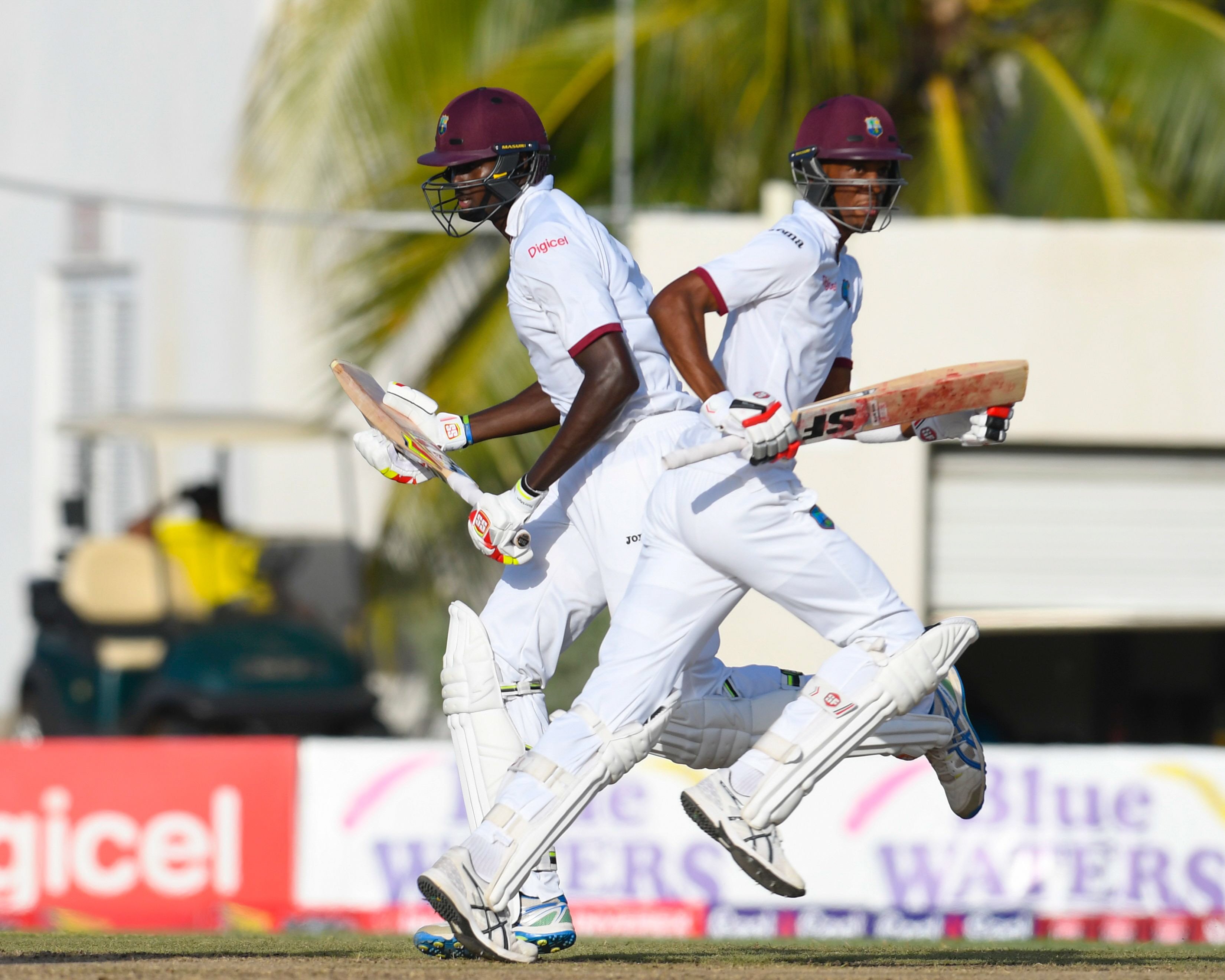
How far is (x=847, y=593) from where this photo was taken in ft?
13.8

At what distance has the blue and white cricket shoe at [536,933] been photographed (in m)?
4.40

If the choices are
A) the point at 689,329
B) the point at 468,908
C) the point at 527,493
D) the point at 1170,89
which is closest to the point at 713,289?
the point at 689,329

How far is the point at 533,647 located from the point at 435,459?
1.73 feet

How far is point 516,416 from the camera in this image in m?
4.89

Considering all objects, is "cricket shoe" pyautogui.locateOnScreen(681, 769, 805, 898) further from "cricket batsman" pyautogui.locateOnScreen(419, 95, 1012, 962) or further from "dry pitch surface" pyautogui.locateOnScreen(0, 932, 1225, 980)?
"dry pitch surface" pyautogui.locateOnScreen(0, 932, 1225, 980)

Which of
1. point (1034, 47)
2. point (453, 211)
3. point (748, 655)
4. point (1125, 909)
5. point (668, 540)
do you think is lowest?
point (1125, 909)

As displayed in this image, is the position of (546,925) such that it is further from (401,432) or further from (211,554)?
(211,554)

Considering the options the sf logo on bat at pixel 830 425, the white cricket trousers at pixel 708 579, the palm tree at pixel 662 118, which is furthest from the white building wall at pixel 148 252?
the sf logo on bat at pixel 830 425

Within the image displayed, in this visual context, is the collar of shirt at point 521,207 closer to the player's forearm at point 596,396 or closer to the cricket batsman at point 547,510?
the cricket batsman at point 547,510

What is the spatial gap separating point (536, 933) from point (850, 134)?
2052mm

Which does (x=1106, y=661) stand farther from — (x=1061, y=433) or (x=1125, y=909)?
(x=1125, y=909)

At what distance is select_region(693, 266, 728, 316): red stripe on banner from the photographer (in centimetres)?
432

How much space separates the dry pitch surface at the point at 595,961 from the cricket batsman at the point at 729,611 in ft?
0.78

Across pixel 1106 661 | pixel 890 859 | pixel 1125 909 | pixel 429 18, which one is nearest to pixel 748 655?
pixel 890 859
